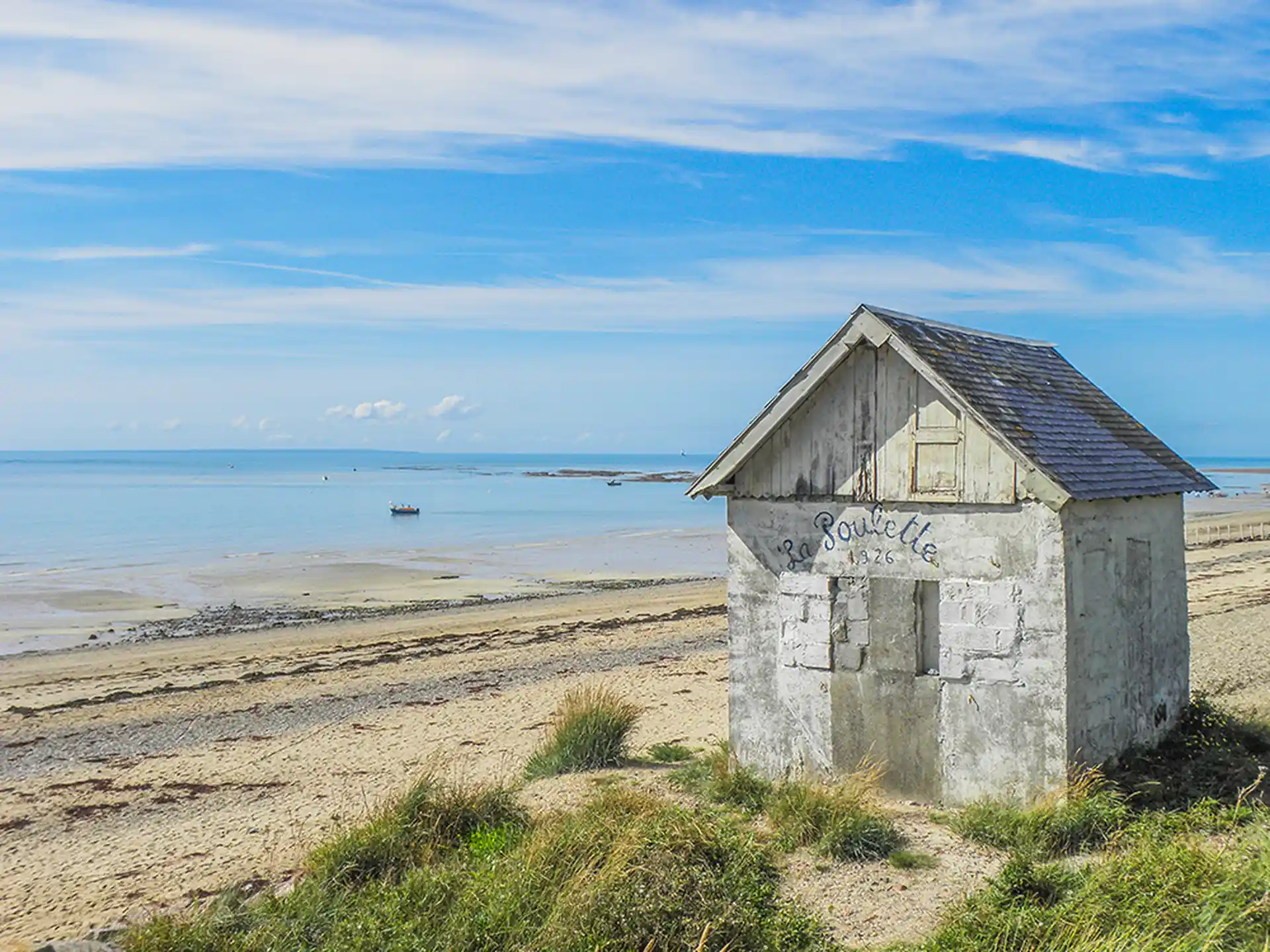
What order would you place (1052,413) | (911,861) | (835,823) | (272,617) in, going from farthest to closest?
(272,617), (1052,413), (835,823), (911,861)

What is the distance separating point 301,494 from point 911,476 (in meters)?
96.0

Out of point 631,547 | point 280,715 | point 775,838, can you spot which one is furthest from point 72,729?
→ point 631,547

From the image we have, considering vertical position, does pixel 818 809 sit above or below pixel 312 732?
above

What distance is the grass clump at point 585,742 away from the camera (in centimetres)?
1306

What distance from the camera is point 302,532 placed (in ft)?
199

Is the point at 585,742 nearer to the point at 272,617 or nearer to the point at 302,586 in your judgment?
the point at 272,617

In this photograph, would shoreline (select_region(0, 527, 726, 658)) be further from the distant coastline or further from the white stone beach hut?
the distant coastline

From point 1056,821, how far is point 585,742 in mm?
5657

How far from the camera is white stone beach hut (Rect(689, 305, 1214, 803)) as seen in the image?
10016 millimetres

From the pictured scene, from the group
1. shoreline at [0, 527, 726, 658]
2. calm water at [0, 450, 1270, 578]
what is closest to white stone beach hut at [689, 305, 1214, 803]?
shoreline at [0, 527, 726, 658]

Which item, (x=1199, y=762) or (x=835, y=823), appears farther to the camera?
(x=1199, y=762)

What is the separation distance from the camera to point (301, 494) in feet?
331

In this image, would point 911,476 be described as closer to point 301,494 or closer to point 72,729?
point 72,729

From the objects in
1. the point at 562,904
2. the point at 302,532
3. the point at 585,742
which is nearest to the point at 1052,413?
the point at 585,742
